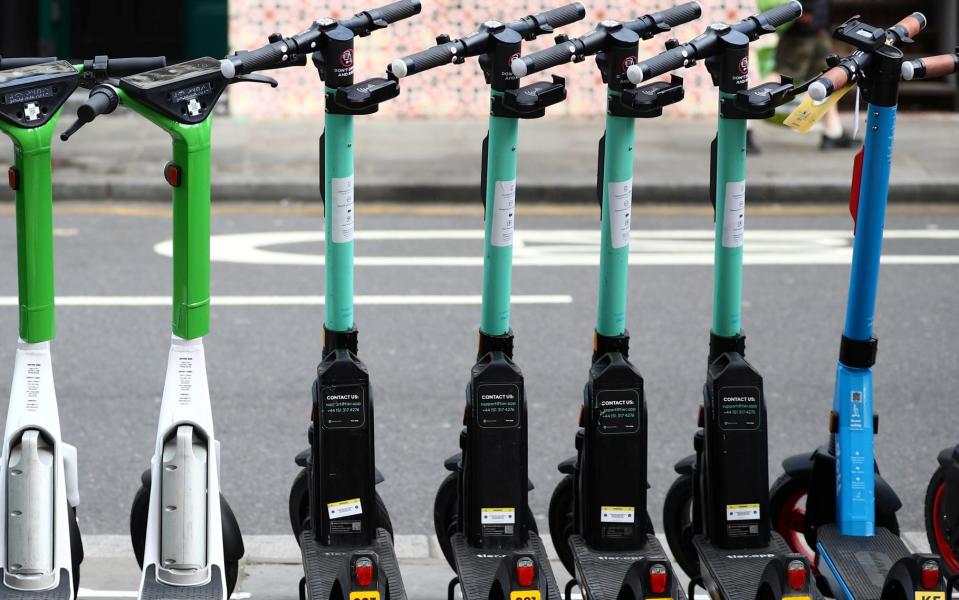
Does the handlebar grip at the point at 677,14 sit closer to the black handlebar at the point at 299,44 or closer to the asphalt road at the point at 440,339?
the black handlebar at the point at 299,44

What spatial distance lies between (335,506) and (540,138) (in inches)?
373

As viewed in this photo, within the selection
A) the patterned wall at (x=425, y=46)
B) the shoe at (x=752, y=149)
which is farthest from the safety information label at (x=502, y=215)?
the patterned wall at (x=425, y=46)

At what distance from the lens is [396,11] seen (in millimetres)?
3838

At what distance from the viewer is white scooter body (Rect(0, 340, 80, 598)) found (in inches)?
148

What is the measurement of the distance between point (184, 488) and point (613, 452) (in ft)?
3.52

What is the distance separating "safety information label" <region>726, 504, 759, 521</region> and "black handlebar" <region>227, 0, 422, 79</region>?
1.48 meters

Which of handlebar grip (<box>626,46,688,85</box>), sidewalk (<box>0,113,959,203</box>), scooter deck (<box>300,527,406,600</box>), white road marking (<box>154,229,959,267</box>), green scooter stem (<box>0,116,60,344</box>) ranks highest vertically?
handlebar grip (<box>626,46,688,85</box>)

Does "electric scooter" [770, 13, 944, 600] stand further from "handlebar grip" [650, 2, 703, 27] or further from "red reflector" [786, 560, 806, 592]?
"handlebar grip" [650, 2, 703, 27]

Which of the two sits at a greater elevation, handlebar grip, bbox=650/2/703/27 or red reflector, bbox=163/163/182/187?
handlebar grip, bbox=650/2/703/27

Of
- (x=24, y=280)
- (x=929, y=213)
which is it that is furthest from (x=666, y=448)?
(x=929, y=213)

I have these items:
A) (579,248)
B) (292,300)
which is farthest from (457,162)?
(292,300)

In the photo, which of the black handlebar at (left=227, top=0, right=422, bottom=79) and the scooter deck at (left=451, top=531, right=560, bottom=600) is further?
the scooter deck at (left=451, top=531, right=560, bottom=600)

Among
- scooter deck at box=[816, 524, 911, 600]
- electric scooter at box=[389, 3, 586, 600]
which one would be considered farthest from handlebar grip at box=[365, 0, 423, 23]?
scooter deck at box=[816, 524, 911, 600]

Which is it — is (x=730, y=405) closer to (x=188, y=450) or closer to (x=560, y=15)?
(x=560, y=15)
